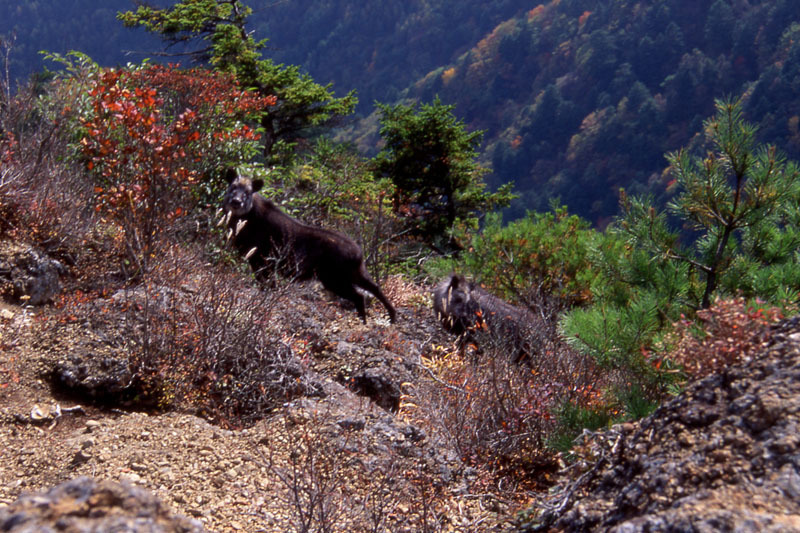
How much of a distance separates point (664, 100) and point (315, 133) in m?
50.0

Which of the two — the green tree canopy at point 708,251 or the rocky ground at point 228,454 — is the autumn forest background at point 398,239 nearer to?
the green tree canopy at point 708,251

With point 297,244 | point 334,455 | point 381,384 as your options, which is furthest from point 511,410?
point 297,244

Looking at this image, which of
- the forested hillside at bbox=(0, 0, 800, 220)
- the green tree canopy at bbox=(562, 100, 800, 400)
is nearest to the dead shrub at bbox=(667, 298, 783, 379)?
the green tree canopy at bbox=(562, 100, 800, 400)

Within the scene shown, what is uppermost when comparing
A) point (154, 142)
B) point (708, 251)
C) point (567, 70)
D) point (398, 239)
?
point (708, 251)

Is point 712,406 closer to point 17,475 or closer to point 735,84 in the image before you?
point 17,475

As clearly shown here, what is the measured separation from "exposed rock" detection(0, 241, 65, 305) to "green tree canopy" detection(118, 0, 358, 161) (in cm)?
874

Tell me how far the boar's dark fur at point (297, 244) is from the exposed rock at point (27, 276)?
2279 mm

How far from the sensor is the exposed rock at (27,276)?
18.1 ft

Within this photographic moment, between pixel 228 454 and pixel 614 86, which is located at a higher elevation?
pixel 228 454

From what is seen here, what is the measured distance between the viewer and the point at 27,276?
5.59 metres

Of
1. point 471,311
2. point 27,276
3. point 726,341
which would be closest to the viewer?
point 726,341

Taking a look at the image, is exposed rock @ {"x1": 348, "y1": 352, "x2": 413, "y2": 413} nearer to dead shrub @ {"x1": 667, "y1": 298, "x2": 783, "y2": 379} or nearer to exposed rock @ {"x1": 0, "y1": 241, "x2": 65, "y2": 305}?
exposed rock @ {"x1": 0, "y1": 241, "x2": 65, "y2": 305}

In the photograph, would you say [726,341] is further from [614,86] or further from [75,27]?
[75,27]

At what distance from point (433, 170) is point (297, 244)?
830cm
